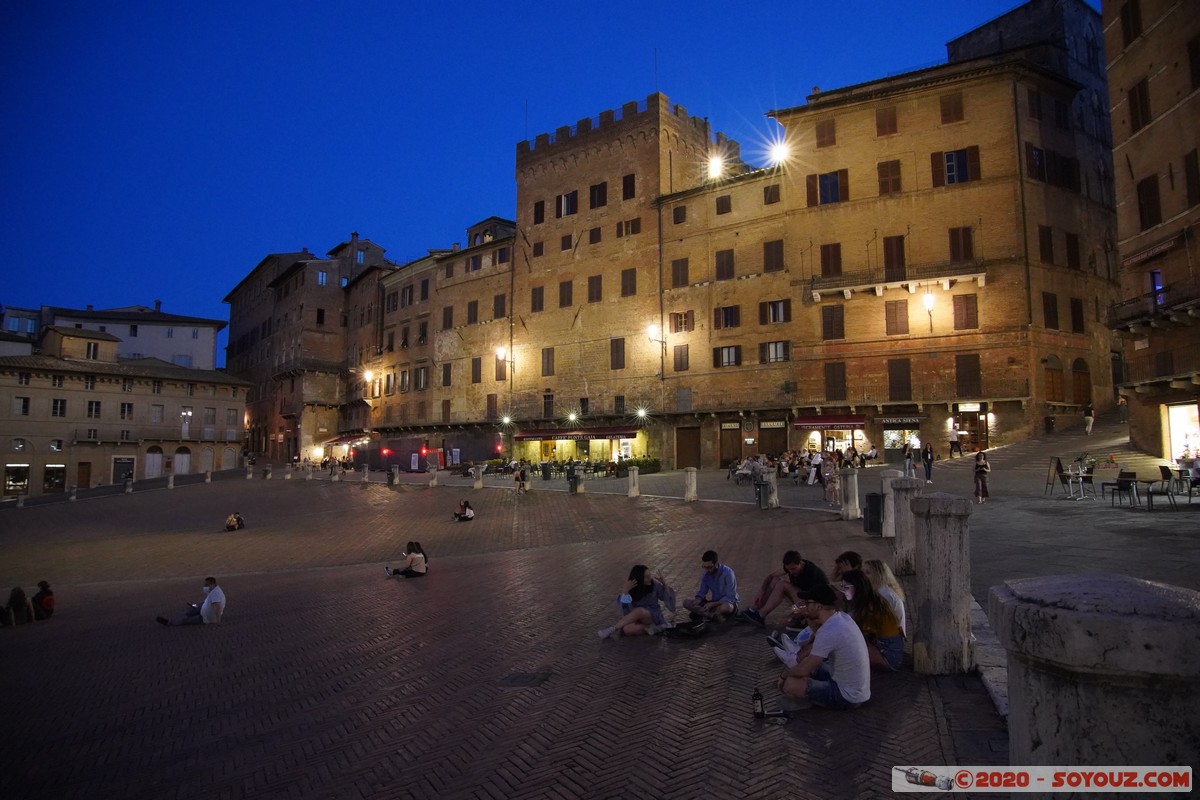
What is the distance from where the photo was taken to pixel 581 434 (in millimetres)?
40438

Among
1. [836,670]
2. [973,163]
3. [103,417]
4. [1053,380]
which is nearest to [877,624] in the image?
[836,670]

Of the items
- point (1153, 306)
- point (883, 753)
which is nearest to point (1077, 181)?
point (1153, 306)

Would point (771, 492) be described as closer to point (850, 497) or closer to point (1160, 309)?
point (850, 497)

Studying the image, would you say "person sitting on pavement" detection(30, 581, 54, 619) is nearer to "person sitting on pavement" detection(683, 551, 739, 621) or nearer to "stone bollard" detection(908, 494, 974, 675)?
"person sitting on pavement" detection(683, 551, 739, 621)

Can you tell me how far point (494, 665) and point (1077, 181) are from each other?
121 ft

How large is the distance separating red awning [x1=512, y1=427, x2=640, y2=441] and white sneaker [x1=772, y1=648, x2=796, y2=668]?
32742 mm

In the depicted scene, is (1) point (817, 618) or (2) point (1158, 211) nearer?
(1) point (817, 618)

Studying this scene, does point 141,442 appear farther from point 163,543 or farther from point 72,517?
point 163,543

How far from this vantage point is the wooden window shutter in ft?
99.6

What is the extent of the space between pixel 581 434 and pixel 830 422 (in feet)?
49.4

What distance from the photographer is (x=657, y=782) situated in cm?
424

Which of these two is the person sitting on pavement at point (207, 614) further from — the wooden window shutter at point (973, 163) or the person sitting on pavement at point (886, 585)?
the wooden window shutter at point (973, 163)

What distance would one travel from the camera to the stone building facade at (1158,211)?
20422 millimetres

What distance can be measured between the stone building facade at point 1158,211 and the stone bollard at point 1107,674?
23783 millimetres
